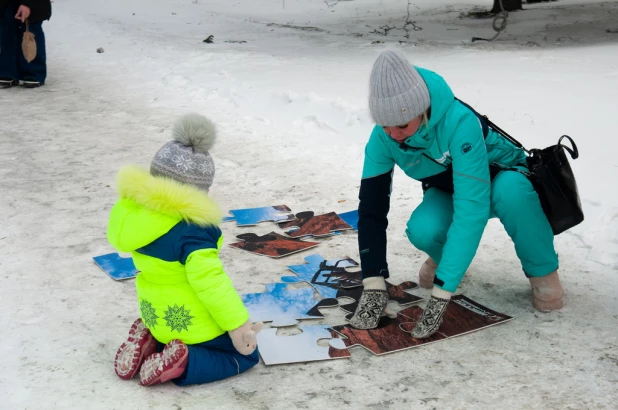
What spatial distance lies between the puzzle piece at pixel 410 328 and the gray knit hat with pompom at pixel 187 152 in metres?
0.93

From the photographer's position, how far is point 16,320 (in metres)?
3.34

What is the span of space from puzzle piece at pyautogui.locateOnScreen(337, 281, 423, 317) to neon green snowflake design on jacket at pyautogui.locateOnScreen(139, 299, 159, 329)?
96 cm

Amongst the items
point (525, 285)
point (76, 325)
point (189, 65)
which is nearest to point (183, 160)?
point (76, 325)

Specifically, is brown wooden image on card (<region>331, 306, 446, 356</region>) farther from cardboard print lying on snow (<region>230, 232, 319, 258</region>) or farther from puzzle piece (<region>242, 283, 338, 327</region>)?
cardboard print lying on snow (<region>230, 232, 319, 258</region>)

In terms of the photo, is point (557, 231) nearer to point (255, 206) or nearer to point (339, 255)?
point (339, 255)

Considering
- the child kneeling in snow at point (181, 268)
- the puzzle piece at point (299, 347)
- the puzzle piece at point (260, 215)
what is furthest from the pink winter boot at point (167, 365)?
the puzzle piece at point (260, 215)

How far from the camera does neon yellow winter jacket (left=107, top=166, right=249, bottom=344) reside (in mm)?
2684

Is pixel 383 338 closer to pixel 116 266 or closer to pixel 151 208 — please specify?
pixel 151 208

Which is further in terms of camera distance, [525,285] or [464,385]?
[525,285]

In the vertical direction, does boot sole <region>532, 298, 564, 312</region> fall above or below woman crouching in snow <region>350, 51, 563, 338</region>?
below

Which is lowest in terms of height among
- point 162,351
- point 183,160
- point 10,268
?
point 10,268

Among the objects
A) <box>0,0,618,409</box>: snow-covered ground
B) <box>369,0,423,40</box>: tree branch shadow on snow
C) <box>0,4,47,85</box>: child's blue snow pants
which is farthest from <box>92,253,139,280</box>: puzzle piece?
<box>369,0,423,40</box>: tree branch shadow on snow

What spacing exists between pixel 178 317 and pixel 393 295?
46.5 inches

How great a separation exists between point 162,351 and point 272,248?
137 cm
